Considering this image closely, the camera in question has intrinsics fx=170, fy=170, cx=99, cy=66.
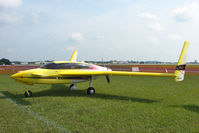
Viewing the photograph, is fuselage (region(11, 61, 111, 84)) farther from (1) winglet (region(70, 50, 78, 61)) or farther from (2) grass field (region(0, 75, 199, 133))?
(1) winglet (region(70, 50, 78, 61))

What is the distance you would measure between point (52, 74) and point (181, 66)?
762cm

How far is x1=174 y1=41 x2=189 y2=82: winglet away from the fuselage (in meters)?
5.25

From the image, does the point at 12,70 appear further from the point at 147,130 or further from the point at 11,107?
the point at 147,130

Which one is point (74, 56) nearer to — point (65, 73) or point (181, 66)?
point (65, 73)

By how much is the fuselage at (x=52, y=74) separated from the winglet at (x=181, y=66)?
17.2ft

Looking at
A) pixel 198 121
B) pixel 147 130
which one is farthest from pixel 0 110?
pixel 198 121

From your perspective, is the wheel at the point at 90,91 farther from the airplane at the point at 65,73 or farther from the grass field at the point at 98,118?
the grass field at the point at 98,118

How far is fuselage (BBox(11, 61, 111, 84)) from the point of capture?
10094 millimetres

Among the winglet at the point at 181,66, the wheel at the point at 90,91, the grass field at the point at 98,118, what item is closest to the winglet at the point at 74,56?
the wheel at the point at 90,91

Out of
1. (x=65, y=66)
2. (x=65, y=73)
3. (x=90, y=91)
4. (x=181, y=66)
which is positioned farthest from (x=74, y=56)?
(x=181, y=66)

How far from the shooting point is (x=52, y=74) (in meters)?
10.7

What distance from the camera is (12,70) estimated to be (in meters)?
30.5

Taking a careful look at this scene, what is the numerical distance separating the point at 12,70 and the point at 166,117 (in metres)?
30.2

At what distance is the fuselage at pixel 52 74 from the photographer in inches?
397
